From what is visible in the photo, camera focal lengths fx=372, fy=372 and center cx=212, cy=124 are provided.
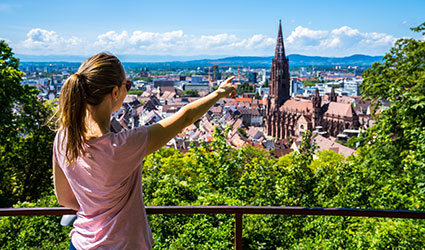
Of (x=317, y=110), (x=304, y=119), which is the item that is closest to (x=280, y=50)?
(x=317, y=110)

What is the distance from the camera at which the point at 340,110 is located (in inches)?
2618

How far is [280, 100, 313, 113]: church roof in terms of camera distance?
70.3m

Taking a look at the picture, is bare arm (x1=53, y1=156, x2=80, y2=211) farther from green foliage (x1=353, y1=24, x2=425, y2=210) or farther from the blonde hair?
green foliage (x1=353, y1=24, x2=425, y2=210)

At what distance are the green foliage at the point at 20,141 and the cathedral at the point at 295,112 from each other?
53107mm

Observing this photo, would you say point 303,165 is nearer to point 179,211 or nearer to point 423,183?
point 423,183

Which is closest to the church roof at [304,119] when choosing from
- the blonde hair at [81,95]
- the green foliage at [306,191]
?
the green foliage at [306,191]

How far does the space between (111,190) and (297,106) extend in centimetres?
7319

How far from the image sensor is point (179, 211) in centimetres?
194

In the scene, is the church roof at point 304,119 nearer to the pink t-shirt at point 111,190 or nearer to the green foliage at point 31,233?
the green foliage at point 31,233

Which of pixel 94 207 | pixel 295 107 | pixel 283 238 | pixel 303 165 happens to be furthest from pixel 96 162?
pixel 295 107

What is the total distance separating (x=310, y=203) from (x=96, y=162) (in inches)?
310

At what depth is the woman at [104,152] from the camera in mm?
1094

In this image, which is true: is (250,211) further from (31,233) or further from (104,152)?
(31,233)

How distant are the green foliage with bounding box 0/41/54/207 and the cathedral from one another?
174 feet
